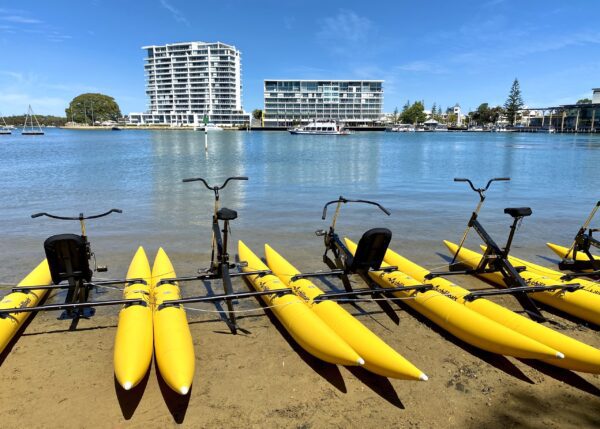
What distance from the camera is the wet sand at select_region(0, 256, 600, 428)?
412 centimetres

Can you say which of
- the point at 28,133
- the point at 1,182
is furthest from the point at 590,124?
the point at 28,133

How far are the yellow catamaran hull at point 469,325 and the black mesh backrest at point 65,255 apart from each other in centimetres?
508

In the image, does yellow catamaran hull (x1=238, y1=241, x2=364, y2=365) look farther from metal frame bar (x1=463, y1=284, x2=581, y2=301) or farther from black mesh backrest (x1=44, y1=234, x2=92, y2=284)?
black mesh backrest (x1=44, y1=234, x2=92, y2=284)

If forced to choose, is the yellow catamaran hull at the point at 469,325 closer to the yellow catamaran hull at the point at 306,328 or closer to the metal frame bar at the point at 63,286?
the yellow catamaran hull at the point at 306,328

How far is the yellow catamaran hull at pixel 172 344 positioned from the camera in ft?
13.9

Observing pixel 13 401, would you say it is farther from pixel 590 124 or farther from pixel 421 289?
pixel 590 124

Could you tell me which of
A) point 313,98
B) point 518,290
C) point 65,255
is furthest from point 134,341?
point 313,98

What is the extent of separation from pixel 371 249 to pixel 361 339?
1.70 meters

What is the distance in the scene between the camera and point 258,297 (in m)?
7.29

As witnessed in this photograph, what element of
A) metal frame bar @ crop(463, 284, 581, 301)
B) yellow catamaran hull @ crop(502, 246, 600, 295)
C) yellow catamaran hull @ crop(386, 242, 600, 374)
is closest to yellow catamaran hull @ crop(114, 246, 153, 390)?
yellow catamaran hull @ crop(386, 242, 600, 374)

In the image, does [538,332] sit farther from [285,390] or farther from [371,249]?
[285,390]

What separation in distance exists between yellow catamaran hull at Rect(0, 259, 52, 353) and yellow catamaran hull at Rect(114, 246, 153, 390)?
1.37 meters

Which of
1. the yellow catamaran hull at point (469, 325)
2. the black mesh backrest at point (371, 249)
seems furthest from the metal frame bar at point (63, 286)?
the yellow catamaran hull at point (469, 325)

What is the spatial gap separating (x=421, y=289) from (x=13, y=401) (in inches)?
224
